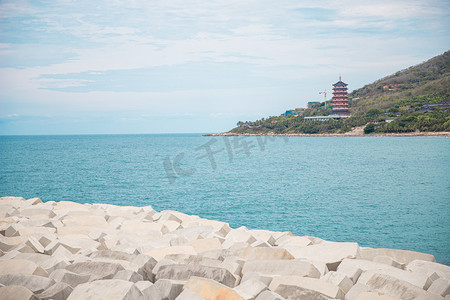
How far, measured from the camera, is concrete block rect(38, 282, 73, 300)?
4.54m

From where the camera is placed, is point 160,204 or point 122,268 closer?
point 122,268

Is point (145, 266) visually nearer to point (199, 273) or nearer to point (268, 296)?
point (199, 273)

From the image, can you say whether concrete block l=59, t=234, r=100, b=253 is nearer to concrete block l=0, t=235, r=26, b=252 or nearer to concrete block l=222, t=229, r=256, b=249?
concrete block l=0, t=235, r=26, b=252

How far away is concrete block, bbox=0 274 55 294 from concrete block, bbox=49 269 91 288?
193 millimetres

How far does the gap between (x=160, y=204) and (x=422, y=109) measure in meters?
106

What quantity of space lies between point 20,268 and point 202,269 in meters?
2.56

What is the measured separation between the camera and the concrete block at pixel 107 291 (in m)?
4.31

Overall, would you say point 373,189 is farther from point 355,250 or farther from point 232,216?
point 355,250

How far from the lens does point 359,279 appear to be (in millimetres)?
5301

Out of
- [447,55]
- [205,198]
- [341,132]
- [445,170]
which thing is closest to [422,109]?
[341,132]

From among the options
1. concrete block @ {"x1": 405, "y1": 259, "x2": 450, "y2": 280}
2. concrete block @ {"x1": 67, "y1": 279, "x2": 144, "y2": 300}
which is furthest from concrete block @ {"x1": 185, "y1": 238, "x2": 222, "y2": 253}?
concrete block @ {"x1": 405, "y1": 259, "x2": 450, "y2": 280}

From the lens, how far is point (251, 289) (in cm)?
466

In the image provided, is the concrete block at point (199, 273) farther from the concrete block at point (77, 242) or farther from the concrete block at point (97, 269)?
the concrete block at point (77, 242)

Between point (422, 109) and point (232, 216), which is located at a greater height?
point (422, 109)
